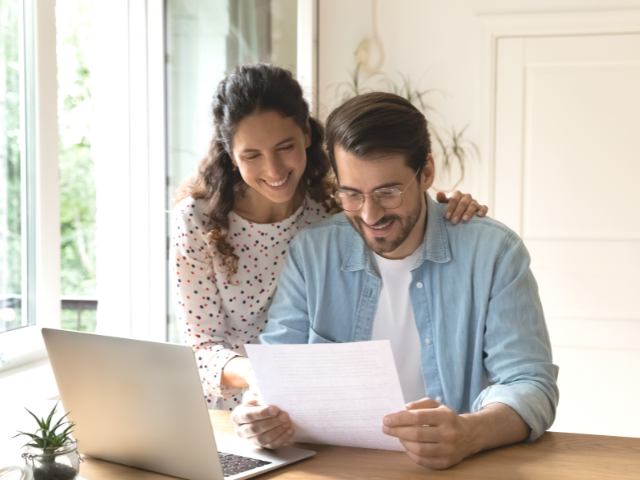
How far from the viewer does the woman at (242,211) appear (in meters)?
1.58

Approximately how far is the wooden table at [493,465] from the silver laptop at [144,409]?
1.2 inches

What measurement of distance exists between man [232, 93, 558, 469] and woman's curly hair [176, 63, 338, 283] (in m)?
0.19

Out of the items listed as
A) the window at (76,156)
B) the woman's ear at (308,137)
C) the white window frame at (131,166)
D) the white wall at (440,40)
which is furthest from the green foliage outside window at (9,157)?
the window at (76,156)

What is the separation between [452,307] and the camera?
1.42 metres

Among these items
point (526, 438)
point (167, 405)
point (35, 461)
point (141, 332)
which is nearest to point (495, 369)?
point (526, 438)

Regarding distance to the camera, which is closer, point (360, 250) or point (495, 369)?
point (495, 369)

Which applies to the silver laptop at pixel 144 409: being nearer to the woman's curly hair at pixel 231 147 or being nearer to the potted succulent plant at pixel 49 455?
the potted succulent plant at pixel 49 455

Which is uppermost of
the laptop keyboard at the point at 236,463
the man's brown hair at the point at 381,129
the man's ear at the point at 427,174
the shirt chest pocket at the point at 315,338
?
the man's brown hair at the point at 381,129

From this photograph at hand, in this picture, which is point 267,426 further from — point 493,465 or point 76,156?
point 76,156

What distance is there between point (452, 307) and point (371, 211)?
27 centimetres

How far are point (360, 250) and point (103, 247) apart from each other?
128cm

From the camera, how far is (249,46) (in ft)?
9.18

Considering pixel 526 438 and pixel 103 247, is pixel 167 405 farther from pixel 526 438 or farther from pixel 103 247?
pixel 103 247

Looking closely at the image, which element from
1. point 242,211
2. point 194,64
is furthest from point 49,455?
point 194,64
